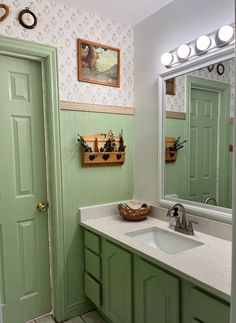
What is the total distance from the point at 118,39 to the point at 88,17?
0.31m

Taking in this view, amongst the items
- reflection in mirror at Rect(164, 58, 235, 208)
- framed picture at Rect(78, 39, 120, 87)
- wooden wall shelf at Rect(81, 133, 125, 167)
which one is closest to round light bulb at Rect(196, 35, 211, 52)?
reflection in mirror at Rect(164, 58, 235, 208)

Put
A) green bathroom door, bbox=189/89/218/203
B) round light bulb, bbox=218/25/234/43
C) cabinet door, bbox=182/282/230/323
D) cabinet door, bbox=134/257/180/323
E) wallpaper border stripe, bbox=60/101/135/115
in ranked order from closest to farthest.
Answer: cabinet door, bbox=182/282/230/323 → cabinet door, bbox=134/257/180/323 → round light bulb, bbox=218/25/234/43 → green bathroom door, bbox=189/89/218/203 → wallpaper border stripe, bbox=60/101/135/115

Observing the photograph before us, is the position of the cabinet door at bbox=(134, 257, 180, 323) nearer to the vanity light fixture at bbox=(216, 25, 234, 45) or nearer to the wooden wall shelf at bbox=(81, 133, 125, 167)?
the wooden wall shelf at bbox=(81, 133, 125, 167)

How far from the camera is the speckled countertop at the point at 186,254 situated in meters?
1.08

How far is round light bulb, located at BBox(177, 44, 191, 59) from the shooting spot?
1.69 metres

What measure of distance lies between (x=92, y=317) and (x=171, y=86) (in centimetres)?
203

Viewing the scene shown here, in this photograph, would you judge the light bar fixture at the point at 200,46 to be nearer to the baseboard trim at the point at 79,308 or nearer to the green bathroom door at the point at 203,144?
the green bathroom door at the point at 203,144

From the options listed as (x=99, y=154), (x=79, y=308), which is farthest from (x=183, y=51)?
(x=79, y=308)

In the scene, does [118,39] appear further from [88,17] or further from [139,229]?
[139,229]

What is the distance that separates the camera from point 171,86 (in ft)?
6.23

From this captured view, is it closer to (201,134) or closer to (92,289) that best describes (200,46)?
(201,134)

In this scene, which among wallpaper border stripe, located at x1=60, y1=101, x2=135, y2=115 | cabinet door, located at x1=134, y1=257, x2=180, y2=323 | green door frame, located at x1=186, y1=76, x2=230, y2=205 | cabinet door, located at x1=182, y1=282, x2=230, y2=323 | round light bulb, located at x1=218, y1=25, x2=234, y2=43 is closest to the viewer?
cabinet door, located at x1=182, y1=282, x2=230, y2=323

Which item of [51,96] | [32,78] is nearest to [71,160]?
[51,96]

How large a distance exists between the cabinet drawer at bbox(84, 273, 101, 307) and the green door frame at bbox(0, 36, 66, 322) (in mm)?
188
